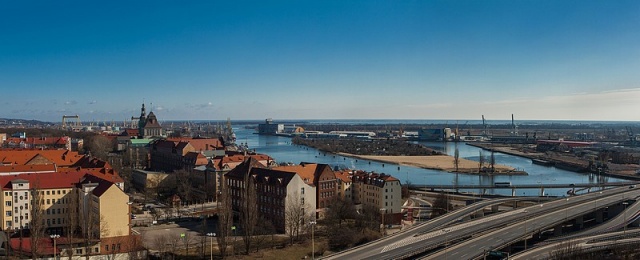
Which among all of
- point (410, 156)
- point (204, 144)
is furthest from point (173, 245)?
point (410, 156)

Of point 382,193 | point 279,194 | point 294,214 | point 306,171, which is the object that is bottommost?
point 294,214

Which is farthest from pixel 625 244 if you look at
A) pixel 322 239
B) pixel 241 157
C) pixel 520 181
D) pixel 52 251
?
pixel 520 181

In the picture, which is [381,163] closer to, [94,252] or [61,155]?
[61,155]

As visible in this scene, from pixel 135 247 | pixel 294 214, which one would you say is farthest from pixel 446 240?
pixel 135 247

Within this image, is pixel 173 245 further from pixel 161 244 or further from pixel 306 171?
pixel 306 171

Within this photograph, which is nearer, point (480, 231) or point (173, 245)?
point (173, 245)

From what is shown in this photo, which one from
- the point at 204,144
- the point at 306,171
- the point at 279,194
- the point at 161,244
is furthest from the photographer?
the point at 204,144

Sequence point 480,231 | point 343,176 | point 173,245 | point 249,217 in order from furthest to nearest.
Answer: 1. point 343,176
2. point 480,231
3. point 249,217
4. point 173,245

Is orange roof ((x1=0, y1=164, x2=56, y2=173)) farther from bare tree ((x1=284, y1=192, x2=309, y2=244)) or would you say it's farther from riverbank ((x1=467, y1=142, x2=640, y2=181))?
riverbank ((x1=467, y1=142, x2=640, y2=181))

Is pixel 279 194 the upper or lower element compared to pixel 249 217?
upper

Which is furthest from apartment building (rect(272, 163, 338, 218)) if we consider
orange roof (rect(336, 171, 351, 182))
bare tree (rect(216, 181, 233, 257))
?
bare tree (rect(216, 181, 233, 257))

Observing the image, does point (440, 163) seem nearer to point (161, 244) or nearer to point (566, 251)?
point (566, 251)
